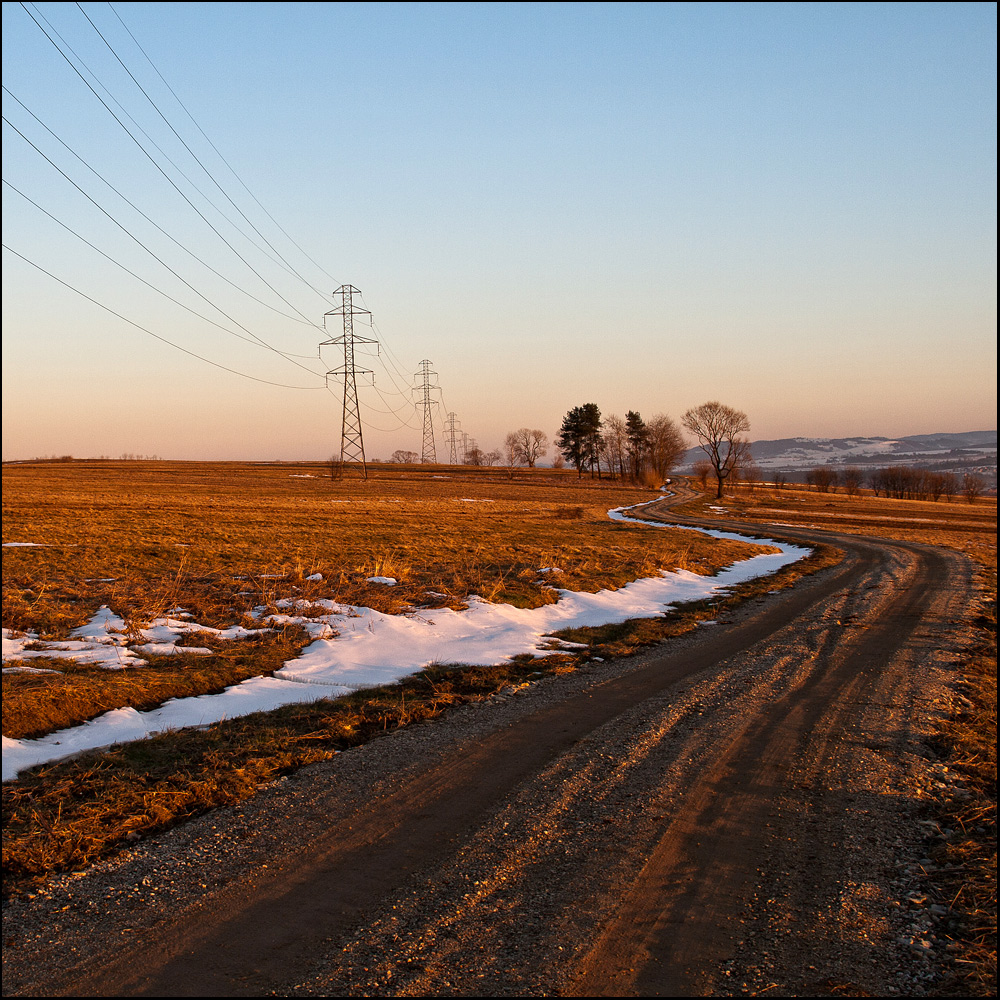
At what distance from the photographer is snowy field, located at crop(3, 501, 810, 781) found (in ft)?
25.5

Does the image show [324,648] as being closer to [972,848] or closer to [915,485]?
[972,848]

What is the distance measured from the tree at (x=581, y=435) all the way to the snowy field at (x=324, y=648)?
10282 cm

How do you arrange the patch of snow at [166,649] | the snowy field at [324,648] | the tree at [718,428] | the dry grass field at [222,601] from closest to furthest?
the dry grass field at [222,601] → the snowy field at [324,648] → the patch of snow at [166,649] → the tree at [718,428]

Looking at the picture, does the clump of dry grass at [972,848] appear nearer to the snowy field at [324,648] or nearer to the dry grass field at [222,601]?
the dry grass field at [222,601]

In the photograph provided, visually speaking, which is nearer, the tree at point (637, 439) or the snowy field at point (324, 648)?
the snowy field at point (324, 648)

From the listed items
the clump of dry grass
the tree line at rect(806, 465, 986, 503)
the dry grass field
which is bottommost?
the clump of dry grass

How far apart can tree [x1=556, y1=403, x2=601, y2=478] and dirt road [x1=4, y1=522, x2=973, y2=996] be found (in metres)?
112

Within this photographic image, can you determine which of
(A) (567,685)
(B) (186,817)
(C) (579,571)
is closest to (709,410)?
(C) (579,571)

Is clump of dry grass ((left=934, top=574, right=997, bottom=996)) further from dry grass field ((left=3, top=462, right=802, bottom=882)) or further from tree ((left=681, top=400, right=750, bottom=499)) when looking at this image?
tree ((left=681, top=400, right=750, bottom=499))

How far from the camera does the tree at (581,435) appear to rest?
390ft

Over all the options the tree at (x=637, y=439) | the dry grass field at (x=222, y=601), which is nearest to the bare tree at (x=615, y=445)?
the tree at (x=637, y=439)

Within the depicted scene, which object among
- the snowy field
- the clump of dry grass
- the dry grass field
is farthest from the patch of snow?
the clump of dry grass

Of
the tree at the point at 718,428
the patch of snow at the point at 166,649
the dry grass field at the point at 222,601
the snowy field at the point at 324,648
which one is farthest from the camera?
the tree at the point at 718,428

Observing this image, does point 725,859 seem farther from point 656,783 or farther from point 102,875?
point 102,875
